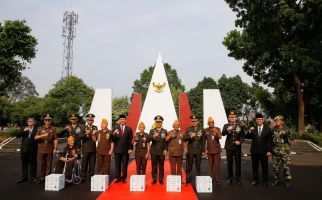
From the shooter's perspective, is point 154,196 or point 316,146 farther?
A: point 316,146

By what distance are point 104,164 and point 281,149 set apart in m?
4.78

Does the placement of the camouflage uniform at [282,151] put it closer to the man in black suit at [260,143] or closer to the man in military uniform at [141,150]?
the man in black suit at [260,143]

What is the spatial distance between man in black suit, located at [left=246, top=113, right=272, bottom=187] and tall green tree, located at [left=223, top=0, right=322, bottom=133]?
53.4 ft

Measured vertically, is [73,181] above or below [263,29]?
below

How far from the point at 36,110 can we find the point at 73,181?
4375cm

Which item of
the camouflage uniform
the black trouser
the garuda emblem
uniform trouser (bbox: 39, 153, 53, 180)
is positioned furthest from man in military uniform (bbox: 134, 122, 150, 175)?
the garuda emblem

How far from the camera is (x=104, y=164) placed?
28.0 ft

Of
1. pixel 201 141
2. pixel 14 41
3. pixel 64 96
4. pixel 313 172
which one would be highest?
pixel 14 41

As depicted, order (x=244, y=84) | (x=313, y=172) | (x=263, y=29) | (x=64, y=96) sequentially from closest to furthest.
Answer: (x=313, y=172)
(x=263, y=29)
(x=64, y=96)
(x=244, y=84)

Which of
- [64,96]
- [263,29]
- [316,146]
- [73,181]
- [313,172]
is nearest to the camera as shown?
[73,181]

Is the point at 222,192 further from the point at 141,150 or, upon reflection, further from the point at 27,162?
the point at 27,162

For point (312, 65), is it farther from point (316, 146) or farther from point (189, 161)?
point (189, 161)

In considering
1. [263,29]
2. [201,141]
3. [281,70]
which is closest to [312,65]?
[281,70]

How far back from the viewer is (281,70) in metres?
25.4
